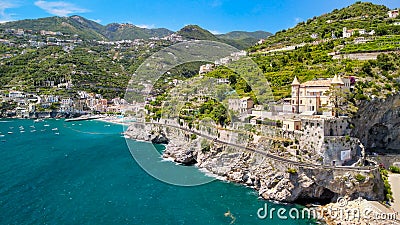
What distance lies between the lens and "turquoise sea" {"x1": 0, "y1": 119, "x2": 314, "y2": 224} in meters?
12.7

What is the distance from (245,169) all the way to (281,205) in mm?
3403

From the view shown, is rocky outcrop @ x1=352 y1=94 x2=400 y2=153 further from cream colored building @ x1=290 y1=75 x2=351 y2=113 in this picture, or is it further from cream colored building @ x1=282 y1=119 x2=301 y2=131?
cream colored building @ x1=282 y1=119 x2=301 y2=131

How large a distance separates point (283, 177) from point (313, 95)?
14.9 feet

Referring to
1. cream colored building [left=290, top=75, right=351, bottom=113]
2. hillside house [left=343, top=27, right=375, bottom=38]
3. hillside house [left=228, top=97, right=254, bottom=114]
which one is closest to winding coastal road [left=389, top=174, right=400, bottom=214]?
cream colored building [left=290, top=75, right=351, bottom=113]

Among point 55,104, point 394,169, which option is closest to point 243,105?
point 394,169

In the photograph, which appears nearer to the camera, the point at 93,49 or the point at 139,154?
the point at 139,154

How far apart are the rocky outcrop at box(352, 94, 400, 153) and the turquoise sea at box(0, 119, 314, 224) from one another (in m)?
6.34

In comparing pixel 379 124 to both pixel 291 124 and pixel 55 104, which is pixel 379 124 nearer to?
pixel 291 124

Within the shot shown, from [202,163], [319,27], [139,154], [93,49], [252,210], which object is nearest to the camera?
[252,210]

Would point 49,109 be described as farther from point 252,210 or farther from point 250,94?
point 252,210

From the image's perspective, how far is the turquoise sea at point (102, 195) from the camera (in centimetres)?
1274

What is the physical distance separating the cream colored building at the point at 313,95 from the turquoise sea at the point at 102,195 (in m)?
5.00

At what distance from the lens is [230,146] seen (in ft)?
59.5

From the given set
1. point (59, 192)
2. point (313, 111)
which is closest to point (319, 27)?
point (313, 111)
